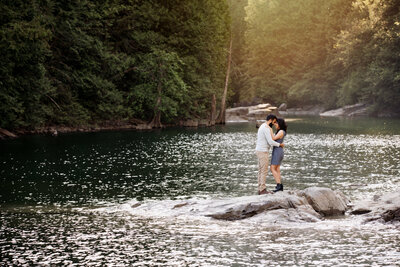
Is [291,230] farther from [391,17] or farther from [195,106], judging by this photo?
[391,17]

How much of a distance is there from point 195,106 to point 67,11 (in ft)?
75.9

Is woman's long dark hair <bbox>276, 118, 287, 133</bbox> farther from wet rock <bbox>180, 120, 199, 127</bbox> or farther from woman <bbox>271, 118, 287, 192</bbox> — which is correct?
wet rock <bbox>180, 120, 199, 127</bbox>

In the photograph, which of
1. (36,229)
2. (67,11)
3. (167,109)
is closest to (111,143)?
(67,11)

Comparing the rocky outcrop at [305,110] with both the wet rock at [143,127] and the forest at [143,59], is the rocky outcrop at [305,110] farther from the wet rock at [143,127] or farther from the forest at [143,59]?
the wet rock at [143,127]

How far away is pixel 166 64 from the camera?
194 ft

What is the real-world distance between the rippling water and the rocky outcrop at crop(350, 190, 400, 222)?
1.69 feet

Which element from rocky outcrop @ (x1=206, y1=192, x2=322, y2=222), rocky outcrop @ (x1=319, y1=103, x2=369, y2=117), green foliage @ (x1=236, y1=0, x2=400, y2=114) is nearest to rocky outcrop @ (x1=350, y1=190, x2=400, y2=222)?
rocky outcrop @ (x1=206, y1=192, x2=322, y2=222)

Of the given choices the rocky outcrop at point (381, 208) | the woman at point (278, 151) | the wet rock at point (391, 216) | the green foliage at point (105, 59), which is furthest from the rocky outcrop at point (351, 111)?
the wet rock at point (391, 216)

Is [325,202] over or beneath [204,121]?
over

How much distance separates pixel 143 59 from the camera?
60.5m

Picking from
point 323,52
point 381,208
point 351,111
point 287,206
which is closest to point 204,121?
point 351,111

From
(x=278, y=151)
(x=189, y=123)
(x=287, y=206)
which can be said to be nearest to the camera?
(x=287, y=206)

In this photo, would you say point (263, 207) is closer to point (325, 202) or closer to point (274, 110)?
point (325, 202)

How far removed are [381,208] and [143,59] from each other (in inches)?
1818
